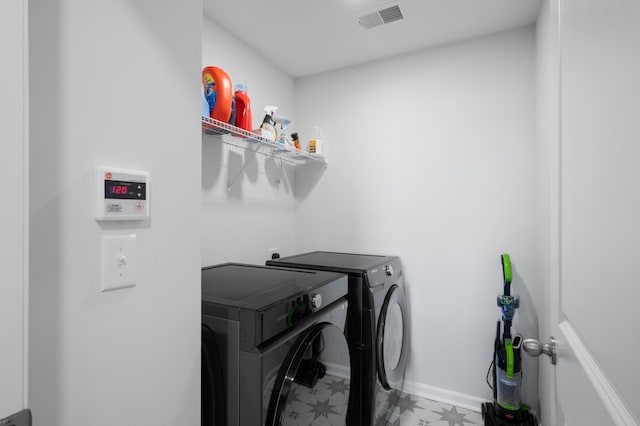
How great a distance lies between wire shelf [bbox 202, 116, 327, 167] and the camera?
5.49ft

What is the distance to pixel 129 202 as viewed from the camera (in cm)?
78

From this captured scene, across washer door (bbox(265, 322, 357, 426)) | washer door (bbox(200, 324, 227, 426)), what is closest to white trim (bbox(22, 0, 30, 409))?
washer door (bbox(200, 324, 227, 426))

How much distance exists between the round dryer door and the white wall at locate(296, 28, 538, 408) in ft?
0.72

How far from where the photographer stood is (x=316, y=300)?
4.39 ft

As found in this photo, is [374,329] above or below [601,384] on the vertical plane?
below

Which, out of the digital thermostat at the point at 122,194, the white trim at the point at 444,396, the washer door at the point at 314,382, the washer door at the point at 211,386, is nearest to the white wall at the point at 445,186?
the white trim at the point at 444,396

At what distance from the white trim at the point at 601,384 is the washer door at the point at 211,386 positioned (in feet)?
3.18

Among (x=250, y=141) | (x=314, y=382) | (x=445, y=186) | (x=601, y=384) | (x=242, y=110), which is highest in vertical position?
(x=242, y=110)

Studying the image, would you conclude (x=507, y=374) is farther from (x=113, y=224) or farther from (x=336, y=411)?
(x=113, y=224)

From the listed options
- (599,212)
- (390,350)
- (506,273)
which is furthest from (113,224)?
(506,273)

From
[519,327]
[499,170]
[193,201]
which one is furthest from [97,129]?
[519,327]

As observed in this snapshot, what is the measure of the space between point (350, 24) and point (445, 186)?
51.1 inches

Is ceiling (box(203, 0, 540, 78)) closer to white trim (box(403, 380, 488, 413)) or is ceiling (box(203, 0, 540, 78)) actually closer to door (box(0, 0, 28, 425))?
door (box(0, 0, 28, 425))

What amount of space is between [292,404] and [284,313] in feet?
0.99
